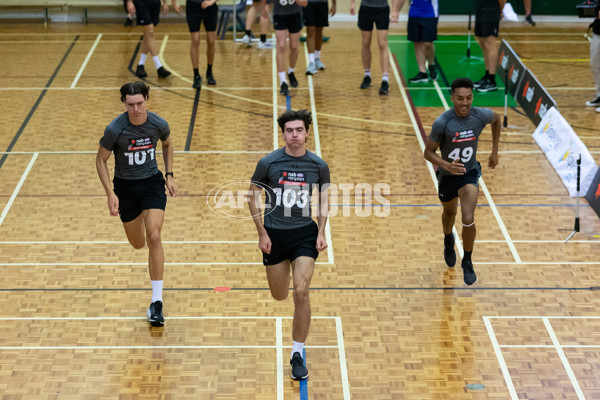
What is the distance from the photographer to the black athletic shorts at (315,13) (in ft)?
47.8

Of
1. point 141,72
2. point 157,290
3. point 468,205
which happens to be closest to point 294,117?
point 157,290

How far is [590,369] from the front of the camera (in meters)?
7.09

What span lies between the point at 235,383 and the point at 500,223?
13.7 ft

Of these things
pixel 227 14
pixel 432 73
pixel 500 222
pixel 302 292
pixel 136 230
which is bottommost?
pixel 500 222

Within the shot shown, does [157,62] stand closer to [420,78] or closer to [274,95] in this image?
[274,95]

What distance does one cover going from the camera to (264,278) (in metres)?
8.66

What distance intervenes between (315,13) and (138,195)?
7750 millimetres

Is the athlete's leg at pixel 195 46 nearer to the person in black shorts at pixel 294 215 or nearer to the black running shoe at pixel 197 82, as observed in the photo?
the black running shoe at pixel 197 82

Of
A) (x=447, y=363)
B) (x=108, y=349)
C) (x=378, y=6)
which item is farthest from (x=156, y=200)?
(x=378, y=6)

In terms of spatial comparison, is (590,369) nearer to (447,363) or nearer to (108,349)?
(447,363)

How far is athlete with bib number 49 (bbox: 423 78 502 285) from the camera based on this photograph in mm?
8070

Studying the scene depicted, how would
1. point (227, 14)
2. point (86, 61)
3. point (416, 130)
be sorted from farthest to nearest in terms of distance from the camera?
1. point (227, 14)
2. point (86, 61)
3. point (416, 130)

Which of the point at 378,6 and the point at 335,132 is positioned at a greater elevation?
the point at 378,6

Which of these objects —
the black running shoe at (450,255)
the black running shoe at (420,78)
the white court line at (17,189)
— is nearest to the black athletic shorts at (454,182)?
the black running shoe at (450,255)
